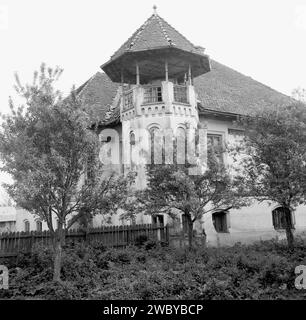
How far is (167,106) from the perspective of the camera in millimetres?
18219

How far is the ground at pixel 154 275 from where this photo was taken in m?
9.44

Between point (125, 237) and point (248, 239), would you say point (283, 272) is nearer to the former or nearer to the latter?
point (125, 237)

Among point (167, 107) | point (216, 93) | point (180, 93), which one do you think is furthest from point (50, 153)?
point (216, 93)

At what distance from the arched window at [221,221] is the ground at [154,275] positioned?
5416 millimetres

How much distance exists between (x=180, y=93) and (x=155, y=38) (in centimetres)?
314

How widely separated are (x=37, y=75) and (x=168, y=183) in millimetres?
6152

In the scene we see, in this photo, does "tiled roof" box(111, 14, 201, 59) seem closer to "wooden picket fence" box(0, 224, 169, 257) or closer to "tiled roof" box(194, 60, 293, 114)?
"tiled roof" box(194, 60, 293, 114)

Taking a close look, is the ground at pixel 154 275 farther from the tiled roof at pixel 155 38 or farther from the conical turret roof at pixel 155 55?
the tiled roof at pixel 155 38

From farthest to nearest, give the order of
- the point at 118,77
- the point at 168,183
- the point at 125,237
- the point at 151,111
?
the point at 118,77, the point at 151,111, the point at 125,237, the point at 168,183

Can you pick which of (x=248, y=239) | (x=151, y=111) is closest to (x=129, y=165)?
(x=151, y=111)

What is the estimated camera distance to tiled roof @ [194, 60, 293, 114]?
71.3ft

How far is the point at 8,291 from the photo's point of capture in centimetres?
998
